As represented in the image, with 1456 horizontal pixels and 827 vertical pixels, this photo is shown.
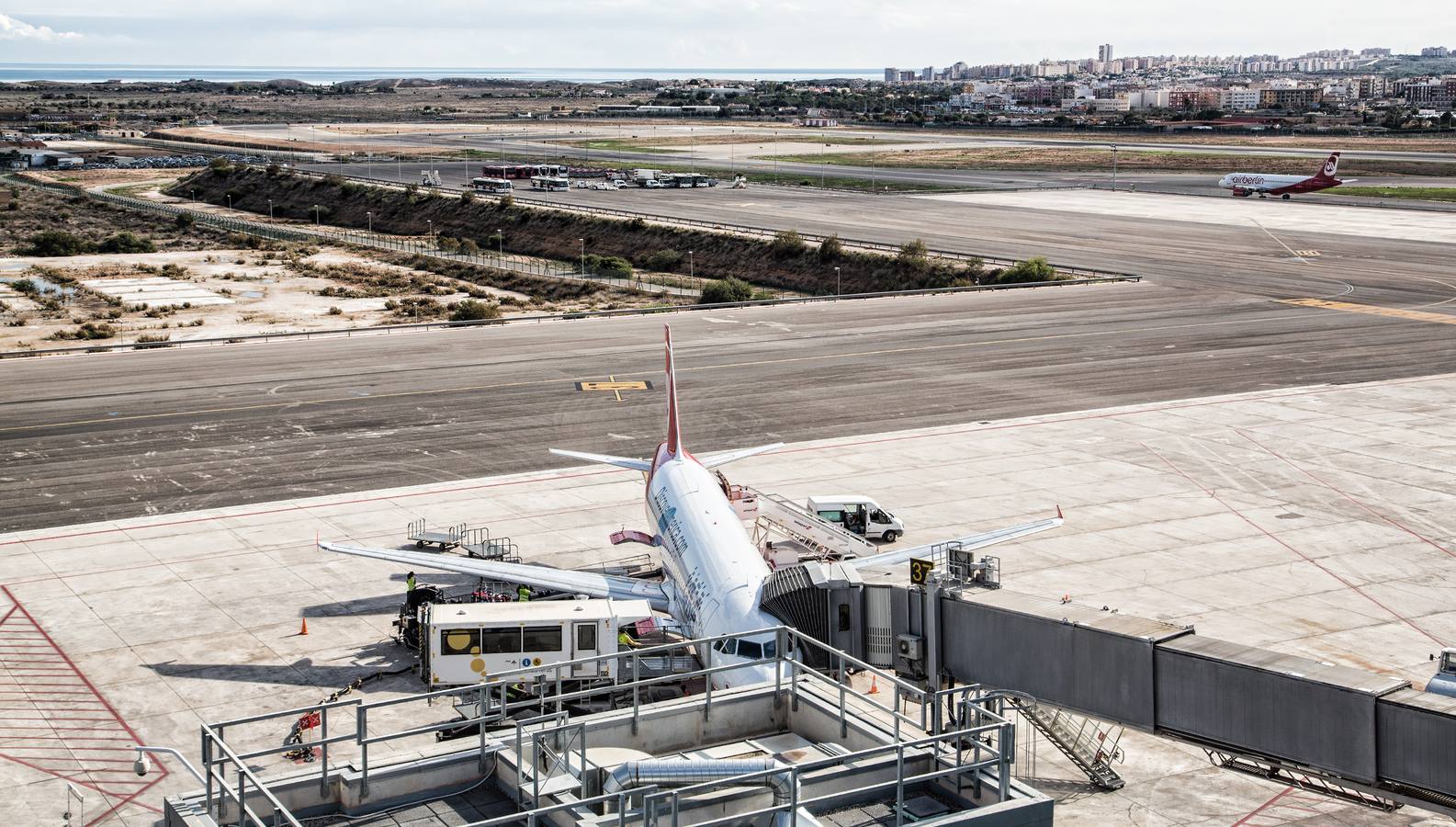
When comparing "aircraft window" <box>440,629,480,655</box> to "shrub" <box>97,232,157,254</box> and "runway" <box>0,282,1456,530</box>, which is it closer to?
"runway" <box>0,282,1456,530</box>

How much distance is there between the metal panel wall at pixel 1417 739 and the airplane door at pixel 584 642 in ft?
69.7

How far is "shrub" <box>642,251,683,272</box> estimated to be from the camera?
148375mm

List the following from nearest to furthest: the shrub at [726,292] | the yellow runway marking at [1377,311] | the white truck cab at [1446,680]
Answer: the white truck cab at [1446,680] < the yellow runway marking at [1377,311] < the shrub at [726,292]

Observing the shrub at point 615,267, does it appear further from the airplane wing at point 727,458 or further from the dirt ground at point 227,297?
the airplane wing at point 727,458

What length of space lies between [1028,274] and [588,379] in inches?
1955

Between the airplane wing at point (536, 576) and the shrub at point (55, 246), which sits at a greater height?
the shrub at point (55, 246)

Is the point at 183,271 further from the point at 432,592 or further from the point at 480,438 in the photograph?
the point at 432,592

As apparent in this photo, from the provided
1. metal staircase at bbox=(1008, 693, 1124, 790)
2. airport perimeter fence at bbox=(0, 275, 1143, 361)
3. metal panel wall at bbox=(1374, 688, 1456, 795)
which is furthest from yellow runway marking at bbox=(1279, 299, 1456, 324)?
metal panel wall at bbox=(1374, 688, 1456, 795)

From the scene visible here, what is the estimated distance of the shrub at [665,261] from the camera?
5842 inches

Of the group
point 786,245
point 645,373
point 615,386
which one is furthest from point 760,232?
point 615,386

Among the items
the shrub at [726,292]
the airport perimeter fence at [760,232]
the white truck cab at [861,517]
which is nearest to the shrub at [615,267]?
the airport perimeter fence at [760,232]

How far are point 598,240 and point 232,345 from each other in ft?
241

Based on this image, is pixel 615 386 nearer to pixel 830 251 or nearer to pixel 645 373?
pixel 645 373

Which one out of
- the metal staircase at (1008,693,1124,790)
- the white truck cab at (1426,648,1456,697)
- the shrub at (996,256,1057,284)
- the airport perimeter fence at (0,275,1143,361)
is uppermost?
the white truck cab at (1426,648,1456,697)
